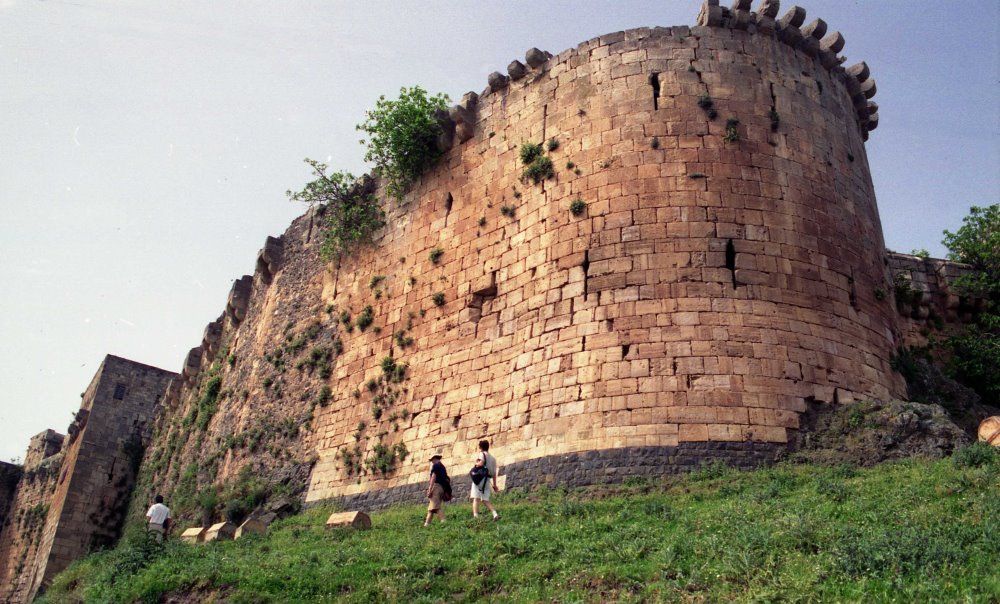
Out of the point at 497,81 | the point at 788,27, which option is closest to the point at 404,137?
the point at 497,81

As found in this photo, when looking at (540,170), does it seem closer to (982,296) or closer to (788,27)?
(788,27)

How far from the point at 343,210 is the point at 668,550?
14.3 meters

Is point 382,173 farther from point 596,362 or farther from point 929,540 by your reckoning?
point 929,540

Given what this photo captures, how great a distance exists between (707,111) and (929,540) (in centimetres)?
922

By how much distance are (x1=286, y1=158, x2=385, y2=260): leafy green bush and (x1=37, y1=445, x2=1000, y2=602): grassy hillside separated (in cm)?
889

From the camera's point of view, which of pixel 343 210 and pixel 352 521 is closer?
pixel 352 521

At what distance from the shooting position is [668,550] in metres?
8.47

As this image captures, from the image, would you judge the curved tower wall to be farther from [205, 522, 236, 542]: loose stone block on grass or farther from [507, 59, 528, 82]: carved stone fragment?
[205, 522, 236, 542]: loose stone block on grass

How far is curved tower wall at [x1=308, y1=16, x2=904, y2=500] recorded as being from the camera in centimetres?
1291

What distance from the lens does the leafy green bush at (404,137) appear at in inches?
744

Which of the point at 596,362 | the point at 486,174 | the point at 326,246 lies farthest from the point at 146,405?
the point at 596,362

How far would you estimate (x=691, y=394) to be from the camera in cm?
1268

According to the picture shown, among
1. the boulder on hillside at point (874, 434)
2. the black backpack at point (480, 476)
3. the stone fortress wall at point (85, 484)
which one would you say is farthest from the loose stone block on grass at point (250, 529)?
the stone fortress wall at point (85, 484)

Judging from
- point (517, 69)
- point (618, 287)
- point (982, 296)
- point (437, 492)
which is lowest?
point (437, 492)
